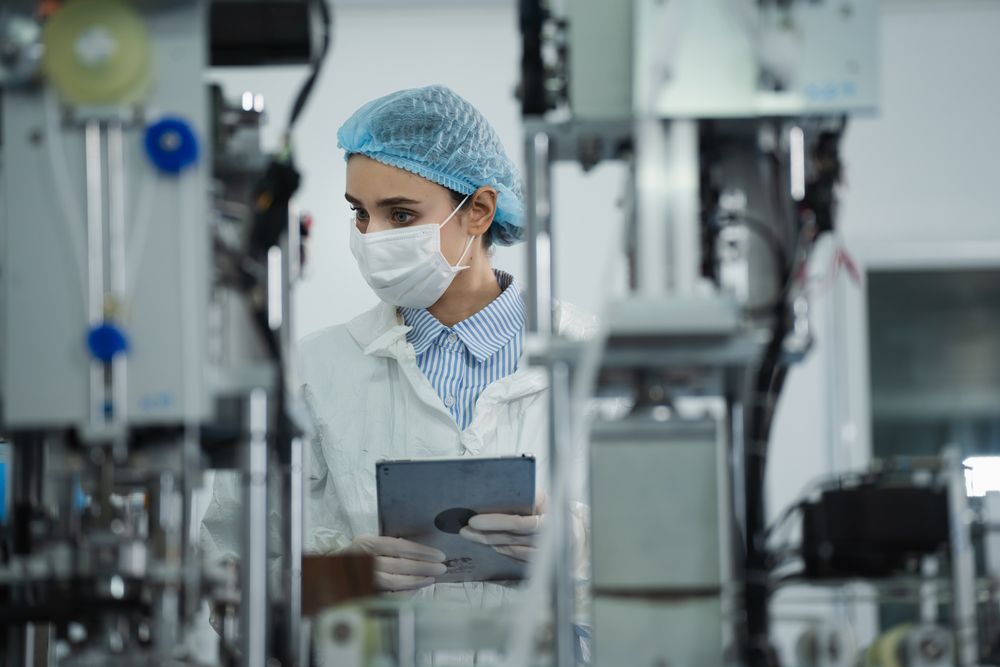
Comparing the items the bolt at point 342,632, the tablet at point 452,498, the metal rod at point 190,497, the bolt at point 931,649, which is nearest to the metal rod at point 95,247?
the metal rod at point 190,497

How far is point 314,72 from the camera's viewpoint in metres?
1.69

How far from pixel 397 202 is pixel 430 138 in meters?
0.18

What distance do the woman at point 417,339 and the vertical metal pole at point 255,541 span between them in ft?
3.64

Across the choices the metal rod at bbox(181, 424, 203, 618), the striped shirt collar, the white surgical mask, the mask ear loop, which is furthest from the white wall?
the metal rod at bbox(181, 424, 203, 618)

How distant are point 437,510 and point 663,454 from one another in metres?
0.83

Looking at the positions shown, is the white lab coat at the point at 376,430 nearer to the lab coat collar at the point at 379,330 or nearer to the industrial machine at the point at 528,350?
the lab coat collar at the point at 379,330

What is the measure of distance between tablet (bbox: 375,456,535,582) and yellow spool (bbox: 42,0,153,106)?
0.89m

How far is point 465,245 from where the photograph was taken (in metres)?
2.88

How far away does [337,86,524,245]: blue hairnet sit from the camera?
2.83m

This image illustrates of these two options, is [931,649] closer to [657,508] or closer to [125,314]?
[657,508]

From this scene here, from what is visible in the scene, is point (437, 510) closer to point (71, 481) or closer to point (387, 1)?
point (71, 481)

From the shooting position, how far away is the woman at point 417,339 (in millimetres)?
2748

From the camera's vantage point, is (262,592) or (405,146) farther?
(405,146)

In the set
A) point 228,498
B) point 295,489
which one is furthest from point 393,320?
point 295,489
